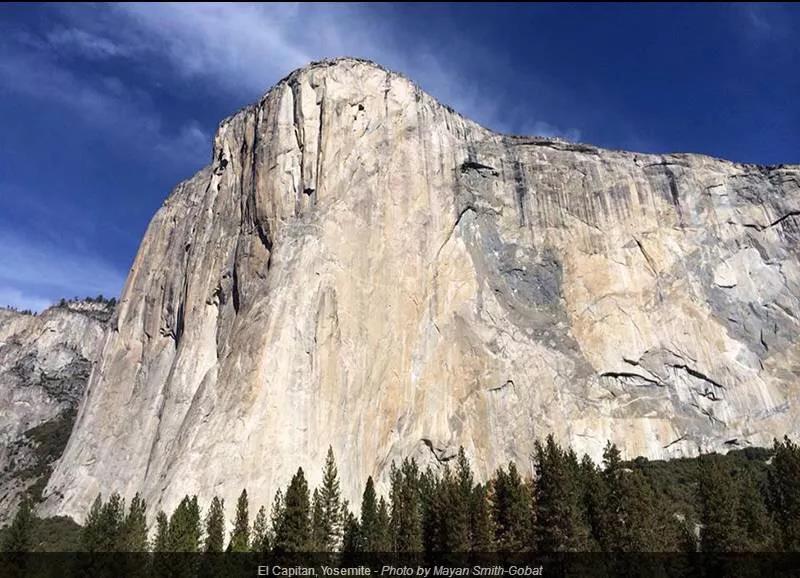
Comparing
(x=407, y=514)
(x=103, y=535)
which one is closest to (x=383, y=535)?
(x=407, y=514)

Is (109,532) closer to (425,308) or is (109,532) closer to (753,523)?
(425,308)

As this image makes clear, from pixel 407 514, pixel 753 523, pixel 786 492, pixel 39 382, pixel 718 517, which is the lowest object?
pixel 753 523

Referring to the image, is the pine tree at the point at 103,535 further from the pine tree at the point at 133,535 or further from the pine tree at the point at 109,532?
the pine tree at the point at 133,535

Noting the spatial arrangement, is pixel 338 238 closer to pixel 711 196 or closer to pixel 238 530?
pixel 238 530

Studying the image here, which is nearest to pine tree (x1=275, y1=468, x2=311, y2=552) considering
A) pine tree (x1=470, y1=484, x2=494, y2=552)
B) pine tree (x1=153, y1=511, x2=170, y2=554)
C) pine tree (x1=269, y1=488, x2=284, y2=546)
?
pine tree (x1=269, y1=488, x2=284, y2=546)

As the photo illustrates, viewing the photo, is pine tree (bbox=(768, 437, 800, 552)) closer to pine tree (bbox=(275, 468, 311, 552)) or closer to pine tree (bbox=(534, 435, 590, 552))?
pine tree (bbox=(534, 435, 590, 552))
